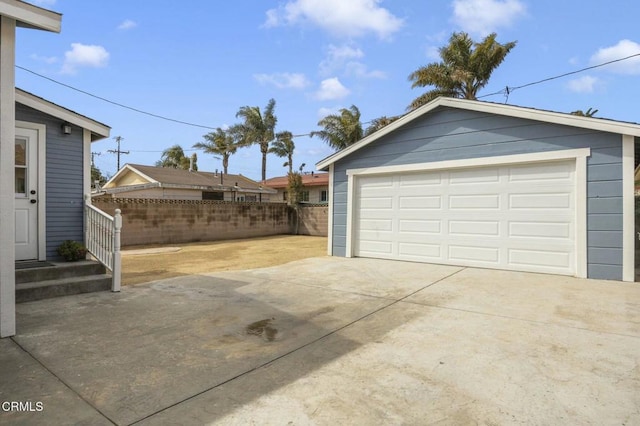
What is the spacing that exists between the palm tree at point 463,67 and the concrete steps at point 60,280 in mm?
17118

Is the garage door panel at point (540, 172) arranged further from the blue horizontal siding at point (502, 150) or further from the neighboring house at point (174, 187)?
the neighboring house at point (174, 187)

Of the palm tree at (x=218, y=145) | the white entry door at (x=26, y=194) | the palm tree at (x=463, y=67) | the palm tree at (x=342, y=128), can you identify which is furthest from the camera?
the palm tree at (x=218, y=145)

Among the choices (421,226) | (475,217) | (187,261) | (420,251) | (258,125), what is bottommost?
(187,261)

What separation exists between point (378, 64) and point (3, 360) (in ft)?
51.0

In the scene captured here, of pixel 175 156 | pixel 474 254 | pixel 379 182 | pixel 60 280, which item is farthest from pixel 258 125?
pixel 60 280

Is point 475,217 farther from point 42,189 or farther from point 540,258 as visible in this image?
point 42,189

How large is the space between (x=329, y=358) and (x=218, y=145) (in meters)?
32.0

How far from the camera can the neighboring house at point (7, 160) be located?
331cm

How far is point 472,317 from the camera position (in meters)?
3.93

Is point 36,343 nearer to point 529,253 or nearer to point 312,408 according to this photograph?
point 312,408

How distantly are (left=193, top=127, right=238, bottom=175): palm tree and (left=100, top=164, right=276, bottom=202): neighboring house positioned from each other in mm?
6433

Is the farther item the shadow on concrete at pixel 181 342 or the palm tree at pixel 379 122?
the palm tree at pixel 379 122

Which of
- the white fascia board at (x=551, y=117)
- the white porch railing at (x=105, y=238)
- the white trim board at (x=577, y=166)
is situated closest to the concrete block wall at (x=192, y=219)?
the white porch railing at (x=105, y=238)

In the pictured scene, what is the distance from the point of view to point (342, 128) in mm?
23094
